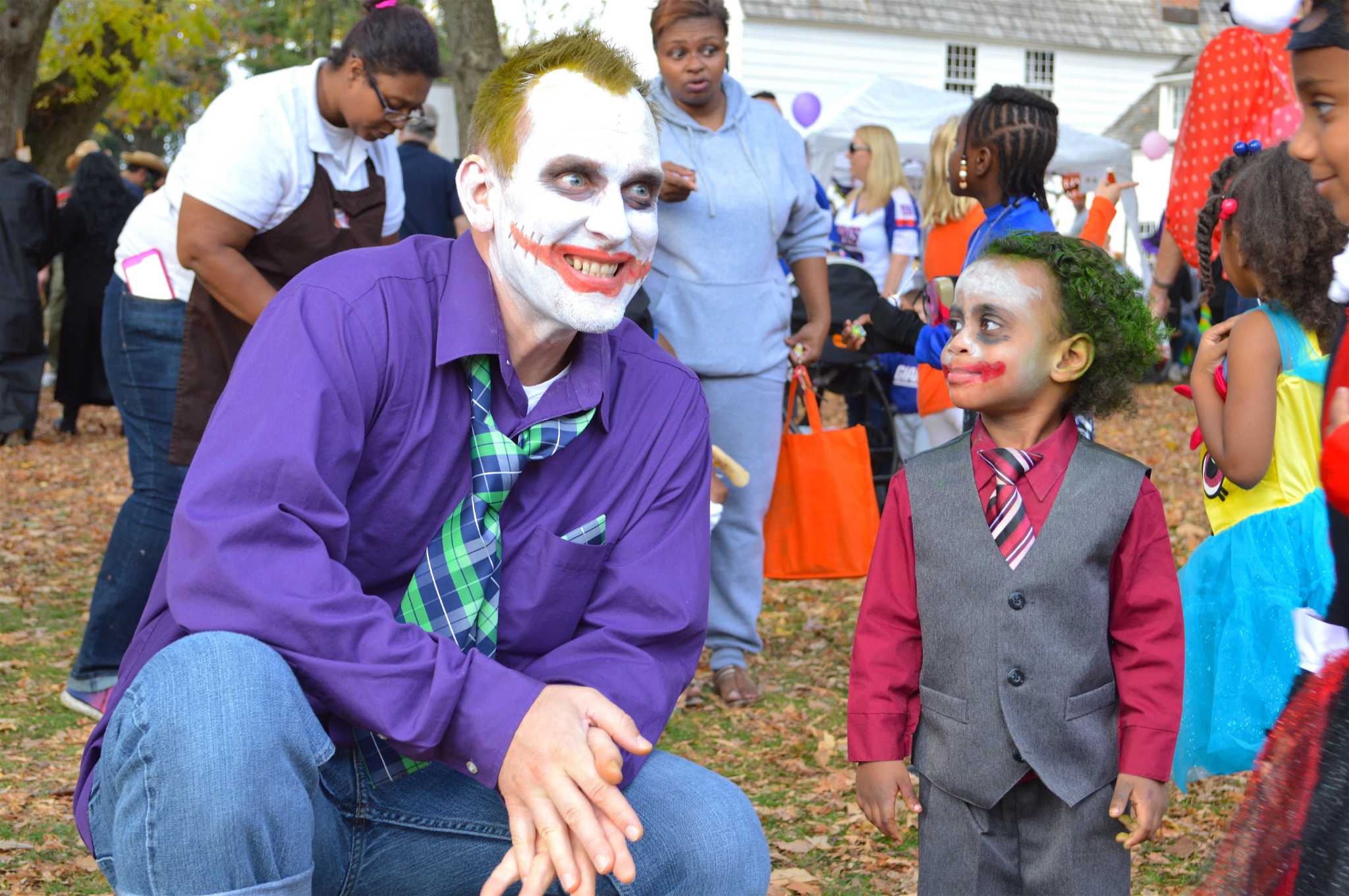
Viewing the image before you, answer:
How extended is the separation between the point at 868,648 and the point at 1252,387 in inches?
43.6

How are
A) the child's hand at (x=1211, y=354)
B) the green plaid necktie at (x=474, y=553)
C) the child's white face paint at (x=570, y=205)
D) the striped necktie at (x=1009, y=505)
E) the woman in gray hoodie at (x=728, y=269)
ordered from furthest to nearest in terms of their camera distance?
the woman in gray hoodie at (x=728, y=269) < the child's hand at (x=1211, y=354) < the striped necktie at (x=1009, y=505) < the child's white face paint at (x=570, y=205) < the green plaid necktie at (x=474, y=553)

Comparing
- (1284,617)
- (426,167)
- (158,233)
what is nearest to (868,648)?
(1284,617)

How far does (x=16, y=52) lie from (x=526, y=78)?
9.50 metres

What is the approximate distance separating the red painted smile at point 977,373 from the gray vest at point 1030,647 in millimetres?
242

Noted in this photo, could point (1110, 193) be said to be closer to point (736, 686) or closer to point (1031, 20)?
point (736, 686)

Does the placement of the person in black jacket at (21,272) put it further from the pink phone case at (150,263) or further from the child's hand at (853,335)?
the child's hand at (853,335)

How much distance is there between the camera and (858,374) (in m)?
7.93

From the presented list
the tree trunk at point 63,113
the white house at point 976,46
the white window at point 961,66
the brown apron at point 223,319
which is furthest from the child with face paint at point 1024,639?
the white window at point 961,66

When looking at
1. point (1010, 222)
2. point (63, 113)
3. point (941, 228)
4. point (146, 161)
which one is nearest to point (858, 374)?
point (941, 228)

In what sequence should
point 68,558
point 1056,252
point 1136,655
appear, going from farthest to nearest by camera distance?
point 68,558
point 1056,252
point 1136,655

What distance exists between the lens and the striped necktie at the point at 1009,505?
A: 269 cm

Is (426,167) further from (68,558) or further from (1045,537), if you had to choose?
(1045,537)

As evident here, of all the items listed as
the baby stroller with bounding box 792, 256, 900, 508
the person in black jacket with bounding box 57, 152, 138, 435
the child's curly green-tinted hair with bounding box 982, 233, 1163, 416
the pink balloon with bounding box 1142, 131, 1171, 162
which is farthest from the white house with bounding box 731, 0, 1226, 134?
the child's curly green-tinted hair with bounding box 982, 233, 1163, 416

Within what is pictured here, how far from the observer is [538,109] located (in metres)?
2.45
